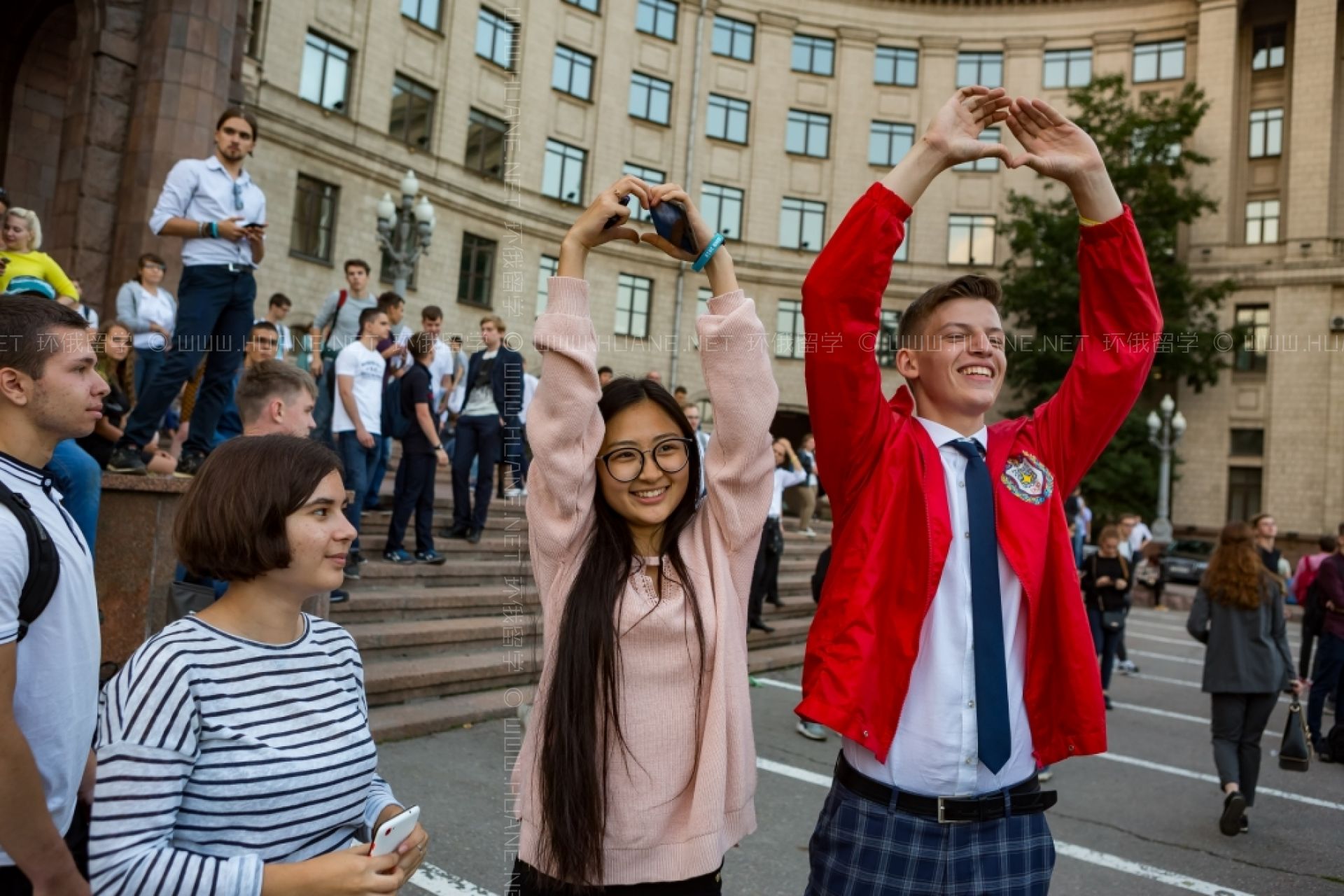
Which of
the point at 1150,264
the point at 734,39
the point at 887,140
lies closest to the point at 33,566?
the point at 734,39

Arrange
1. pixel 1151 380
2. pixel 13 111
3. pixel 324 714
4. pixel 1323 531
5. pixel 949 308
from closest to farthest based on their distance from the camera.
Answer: pixel 324 714, pixel 949 308, pixel 13 111, pixel 1323 531, pixel 1151 380

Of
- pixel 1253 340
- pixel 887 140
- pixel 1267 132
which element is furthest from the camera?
pixel 887 140

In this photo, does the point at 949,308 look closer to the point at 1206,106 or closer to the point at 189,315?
the point at 189,315

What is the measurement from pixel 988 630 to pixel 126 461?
5.27 meters

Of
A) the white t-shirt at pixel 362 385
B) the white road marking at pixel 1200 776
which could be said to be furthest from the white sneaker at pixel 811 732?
the white t-shirt at pixel 362 385

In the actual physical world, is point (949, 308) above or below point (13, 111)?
below

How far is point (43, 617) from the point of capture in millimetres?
1952

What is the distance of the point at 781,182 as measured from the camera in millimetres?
32562

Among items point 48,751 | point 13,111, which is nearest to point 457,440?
point 48,751

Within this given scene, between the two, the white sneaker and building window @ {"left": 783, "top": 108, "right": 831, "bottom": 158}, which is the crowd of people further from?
building window @ {"left": 783, "top": 108, "right": 831, "bottom": 158}

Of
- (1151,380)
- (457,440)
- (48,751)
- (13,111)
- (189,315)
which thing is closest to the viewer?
(48,751)

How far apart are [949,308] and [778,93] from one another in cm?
3262

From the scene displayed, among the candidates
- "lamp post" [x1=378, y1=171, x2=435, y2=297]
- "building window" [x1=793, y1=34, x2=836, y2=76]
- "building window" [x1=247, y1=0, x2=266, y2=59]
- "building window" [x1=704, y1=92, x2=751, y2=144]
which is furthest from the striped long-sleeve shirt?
"building window" [x1=793, y1=34, x2=836, y2=76]

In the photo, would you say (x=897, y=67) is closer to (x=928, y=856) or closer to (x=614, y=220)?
(x=614, y=220)
